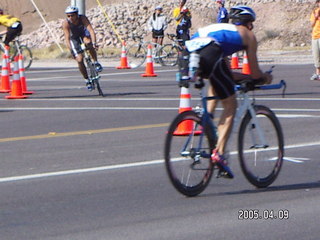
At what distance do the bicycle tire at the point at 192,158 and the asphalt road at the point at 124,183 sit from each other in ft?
0.47

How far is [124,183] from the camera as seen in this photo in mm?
9570

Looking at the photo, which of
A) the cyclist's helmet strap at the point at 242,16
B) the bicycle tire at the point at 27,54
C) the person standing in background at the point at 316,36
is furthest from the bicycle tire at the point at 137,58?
the cyclist's helmet strap at the point at 242,16

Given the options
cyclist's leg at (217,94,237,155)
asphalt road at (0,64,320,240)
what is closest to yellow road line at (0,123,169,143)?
asphalt road at (0,64,320,240)

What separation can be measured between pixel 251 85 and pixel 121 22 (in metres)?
42.7

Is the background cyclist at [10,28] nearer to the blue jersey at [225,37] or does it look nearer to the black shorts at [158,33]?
the black shorts at [158,33]

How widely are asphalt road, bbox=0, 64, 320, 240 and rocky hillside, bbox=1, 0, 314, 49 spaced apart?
27.8 metres

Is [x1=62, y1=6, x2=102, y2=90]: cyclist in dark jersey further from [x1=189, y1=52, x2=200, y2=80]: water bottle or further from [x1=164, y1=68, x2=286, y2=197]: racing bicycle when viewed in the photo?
[x1=189, y1=52, x2=200, y2=80]: water bottle

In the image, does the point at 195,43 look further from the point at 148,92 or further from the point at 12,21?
the point at 12,21

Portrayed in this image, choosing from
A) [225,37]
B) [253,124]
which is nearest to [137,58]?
[253,124]

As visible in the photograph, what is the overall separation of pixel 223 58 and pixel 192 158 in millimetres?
1008

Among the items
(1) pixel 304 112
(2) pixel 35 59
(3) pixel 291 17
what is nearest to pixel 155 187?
(1) pixel 304 112

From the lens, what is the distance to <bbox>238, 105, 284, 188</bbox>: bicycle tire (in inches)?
356

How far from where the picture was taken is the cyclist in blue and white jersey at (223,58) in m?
8.64

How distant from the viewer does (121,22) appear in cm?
5122
